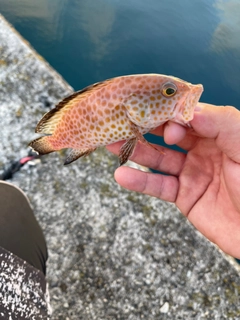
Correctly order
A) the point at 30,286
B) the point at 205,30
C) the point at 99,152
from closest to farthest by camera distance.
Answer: the point at 30,286 < the point at 99,152 < the point at 205,30

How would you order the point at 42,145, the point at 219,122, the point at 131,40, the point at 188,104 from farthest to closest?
1. the point at 131,40
2. the point at 42,145
3. the point at 219,122
4. the point at 188,104

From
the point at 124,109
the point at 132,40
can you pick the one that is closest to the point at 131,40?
the point at 132,40

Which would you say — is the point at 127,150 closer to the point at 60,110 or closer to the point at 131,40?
the point at 60,110

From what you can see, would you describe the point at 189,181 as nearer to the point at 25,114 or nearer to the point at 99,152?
the point at 99,152

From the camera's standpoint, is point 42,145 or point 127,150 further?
point 42,145

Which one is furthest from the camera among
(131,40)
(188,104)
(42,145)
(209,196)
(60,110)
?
(131,40)

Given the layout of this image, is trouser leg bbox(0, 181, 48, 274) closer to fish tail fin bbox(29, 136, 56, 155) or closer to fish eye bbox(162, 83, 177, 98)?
fish tail fin bbox(29, 136, 56, 155)

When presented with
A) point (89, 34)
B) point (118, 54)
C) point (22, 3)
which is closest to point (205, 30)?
point (118, 54)
